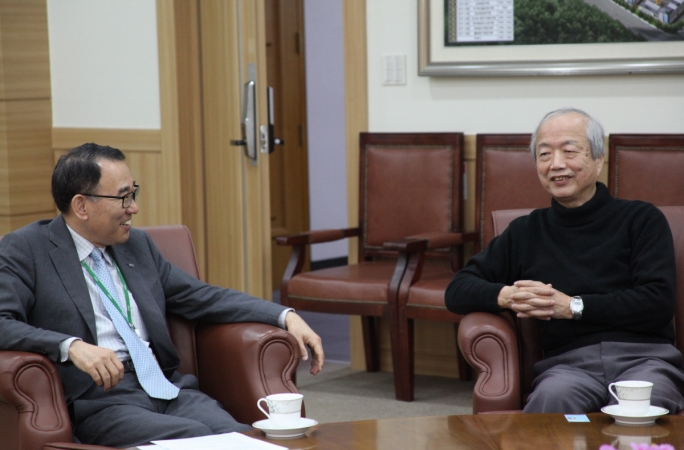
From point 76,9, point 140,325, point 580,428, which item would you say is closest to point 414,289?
point 140,325

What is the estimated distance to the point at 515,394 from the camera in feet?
8.33

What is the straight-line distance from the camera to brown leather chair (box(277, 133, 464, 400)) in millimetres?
4070

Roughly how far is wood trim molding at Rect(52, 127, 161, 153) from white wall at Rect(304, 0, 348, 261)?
2003mm

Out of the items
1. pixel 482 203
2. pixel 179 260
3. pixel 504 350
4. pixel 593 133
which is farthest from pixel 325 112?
pixel 504 350

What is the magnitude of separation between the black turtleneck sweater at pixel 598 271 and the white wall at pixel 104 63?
103 inches

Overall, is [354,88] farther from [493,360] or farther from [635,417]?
[635,417]

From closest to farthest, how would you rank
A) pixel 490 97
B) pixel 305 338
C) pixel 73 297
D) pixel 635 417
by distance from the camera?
pixel 635 417, pixel 73 297, pixel 305 338, pixel 490 97

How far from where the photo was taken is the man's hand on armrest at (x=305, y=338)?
8.28ft

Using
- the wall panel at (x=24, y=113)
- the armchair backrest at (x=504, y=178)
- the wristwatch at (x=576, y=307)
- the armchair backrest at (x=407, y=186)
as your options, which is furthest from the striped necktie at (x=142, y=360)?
the wall panel at (x=24, y=113)

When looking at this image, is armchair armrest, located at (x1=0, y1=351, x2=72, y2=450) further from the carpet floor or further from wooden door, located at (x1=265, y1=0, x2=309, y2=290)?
wooden door, located at (x1=265, y1=0, x2=309, y2=290)

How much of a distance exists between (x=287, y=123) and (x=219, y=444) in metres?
4.78

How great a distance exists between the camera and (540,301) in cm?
263

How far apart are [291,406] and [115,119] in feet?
11.1

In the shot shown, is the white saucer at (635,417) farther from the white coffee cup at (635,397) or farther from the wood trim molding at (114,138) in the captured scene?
the wood trim molding at (114,138)
